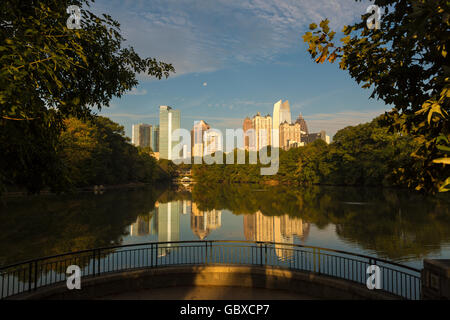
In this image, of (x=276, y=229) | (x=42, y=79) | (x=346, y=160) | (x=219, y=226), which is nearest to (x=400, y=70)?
(x=42, y=79)

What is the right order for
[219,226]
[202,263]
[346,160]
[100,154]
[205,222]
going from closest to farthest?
[202,263] → [219,226] → [205,222] → [100,154] → [346,160]

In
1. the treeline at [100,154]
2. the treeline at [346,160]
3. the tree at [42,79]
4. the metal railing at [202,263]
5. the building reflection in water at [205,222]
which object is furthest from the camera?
the treeline at [346,160]

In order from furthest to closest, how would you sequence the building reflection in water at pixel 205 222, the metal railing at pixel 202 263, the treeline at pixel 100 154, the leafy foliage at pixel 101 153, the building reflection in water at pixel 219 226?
the leafy foliage at pixel 101 153
the treeline at pixel 100 154
the building reflection in water at pixel 205 222
the building reflection in water at pixel 219 226
the metal railing at pixel 202 263

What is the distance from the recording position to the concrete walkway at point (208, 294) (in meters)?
9.85

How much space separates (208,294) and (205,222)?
72.5ft

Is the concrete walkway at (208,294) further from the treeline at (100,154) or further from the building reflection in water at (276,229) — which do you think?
the treeline at (100,154)

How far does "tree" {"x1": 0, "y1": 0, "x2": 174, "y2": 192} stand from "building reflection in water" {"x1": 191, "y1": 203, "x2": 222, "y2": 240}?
17560mm

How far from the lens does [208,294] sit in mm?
10078

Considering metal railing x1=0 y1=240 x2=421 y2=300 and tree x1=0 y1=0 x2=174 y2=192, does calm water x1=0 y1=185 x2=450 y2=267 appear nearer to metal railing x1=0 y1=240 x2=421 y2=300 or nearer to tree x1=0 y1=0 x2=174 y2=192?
metal railing x1=0 y1=240 x2=421 y2=300

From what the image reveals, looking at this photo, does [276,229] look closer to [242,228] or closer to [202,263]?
[242,228]

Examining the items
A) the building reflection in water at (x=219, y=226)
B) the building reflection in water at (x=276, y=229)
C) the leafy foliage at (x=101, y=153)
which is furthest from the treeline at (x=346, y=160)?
the leafy foliage at (x=101, y=153)

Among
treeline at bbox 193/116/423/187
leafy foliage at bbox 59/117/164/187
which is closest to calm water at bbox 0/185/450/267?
leafy foliage at bbox 59/117/164/187

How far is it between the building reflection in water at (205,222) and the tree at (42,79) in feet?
57.6
